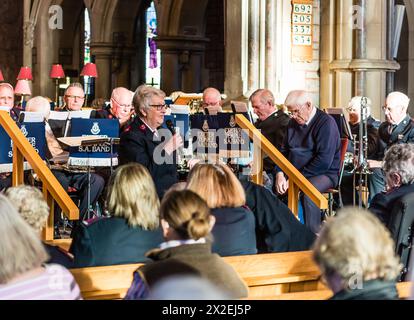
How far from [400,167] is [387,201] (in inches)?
9.0

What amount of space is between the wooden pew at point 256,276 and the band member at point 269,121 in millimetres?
3953

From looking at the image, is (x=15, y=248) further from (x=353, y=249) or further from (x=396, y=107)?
(x=396, y=107)

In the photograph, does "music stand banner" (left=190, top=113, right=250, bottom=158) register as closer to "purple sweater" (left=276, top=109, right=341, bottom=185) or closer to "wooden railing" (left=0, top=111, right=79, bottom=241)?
"purple sweater" (left=276, top=109, right=341, bottom=185)

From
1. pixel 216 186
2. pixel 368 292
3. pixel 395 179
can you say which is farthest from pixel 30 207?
pixel 395 179

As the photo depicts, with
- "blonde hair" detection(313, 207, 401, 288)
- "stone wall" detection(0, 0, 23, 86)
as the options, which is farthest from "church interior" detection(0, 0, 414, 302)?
"stone wall" detection(0, 0, 23, 86)

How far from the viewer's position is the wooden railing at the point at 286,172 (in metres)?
6.91

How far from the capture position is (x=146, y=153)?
7.03 meters

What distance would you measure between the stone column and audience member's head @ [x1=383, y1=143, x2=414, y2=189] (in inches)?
577

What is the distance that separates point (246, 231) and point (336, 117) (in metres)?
4.68

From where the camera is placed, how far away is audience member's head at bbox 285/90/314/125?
7973 mm

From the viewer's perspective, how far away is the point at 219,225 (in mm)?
4738
